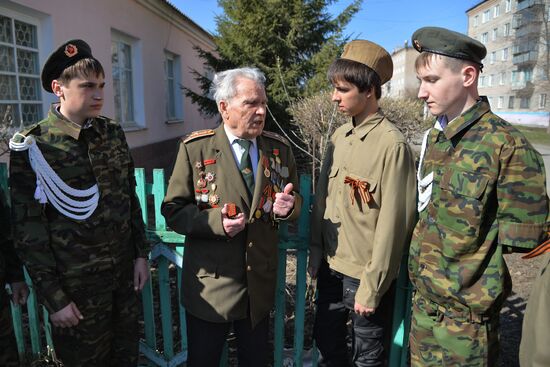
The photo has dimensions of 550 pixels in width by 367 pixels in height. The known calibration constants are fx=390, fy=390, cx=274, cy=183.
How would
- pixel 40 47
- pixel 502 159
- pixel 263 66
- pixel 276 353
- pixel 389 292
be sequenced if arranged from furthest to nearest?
1. pixel 263 66
2. pixel 40 47
3. pixel 276 353
4. pixel 389 292
5. pixel 502 159

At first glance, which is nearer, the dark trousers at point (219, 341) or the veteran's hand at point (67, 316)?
the veteran's hand at point (67, 316)

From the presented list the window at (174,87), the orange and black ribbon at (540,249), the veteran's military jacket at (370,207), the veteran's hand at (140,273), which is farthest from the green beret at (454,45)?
the window at (174,87)

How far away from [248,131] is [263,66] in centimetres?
748

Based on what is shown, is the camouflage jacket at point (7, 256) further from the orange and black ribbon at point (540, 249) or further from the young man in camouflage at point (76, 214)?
the orange and black ribbon at point (540, 249)

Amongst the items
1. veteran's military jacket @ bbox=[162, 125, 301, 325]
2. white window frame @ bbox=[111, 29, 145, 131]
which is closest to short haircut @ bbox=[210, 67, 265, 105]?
veteran's military jacket @ bbox=[162, 125, 301, 325]

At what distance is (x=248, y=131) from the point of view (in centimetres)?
187

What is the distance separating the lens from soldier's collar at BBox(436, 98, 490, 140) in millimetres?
1603

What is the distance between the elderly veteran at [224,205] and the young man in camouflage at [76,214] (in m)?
→ 0.32

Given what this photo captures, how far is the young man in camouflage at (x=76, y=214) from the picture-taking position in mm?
1707

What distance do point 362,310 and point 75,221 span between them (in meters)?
1.39

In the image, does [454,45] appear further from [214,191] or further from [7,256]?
[7,256]

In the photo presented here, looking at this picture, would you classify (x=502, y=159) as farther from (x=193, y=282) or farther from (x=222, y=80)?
(x=193, y=282)

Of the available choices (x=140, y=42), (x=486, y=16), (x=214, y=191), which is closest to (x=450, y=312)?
(x=214, y=191)

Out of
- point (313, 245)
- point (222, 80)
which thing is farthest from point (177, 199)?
point (313, 245)
